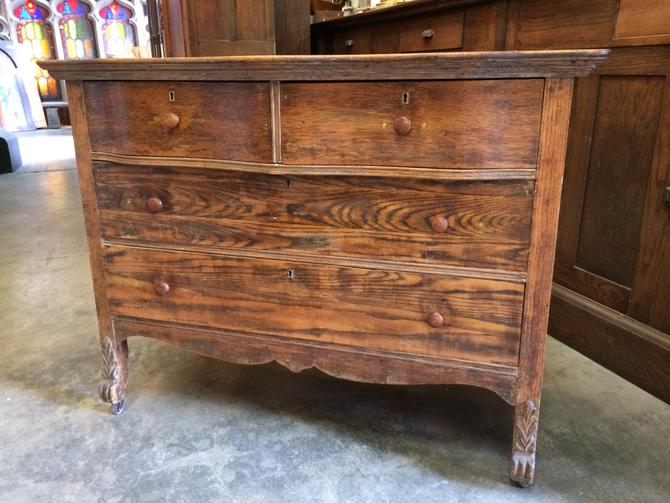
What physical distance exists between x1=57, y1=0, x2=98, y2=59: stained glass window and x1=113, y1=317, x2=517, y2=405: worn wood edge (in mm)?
14247

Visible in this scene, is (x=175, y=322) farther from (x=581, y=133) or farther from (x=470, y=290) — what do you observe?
(x=581, y=133)

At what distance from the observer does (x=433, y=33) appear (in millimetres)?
2139

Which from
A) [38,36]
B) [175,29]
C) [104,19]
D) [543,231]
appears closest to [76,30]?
[104,19]

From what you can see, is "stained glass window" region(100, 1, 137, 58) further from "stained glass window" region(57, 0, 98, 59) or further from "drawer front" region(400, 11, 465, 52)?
"drawer front" region(400, 11, 465, 52)

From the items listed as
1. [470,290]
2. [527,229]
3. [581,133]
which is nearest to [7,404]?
[470,290]

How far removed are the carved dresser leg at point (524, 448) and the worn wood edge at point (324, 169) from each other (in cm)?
54

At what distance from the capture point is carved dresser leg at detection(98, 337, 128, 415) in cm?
157

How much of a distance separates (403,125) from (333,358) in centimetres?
59

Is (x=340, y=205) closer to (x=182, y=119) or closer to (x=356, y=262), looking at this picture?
(x=356, y=262)

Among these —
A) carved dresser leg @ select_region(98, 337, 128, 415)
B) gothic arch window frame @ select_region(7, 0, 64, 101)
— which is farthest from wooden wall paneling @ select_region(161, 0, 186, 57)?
gothic arch window frame @ select_region(7, 0, 64, 101)

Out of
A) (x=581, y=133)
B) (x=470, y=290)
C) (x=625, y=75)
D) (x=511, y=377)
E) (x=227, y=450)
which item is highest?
(x=625, y=75)

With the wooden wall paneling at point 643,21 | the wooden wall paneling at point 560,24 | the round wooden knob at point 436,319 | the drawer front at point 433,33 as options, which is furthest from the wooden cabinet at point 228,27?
the round wooden knob at point 436,319

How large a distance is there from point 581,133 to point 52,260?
2607mm

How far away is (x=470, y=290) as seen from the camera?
122 cm
